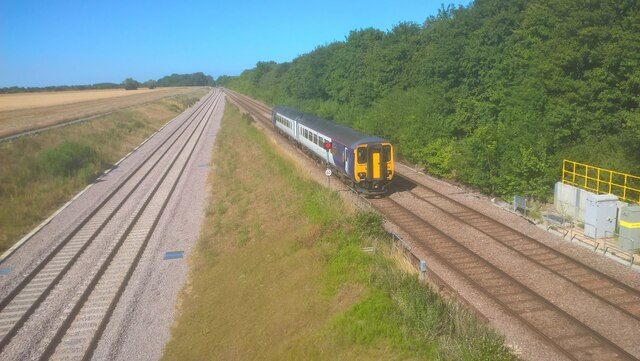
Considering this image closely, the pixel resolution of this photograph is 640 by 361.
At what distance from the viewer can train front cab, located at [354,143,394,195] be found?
854 inches

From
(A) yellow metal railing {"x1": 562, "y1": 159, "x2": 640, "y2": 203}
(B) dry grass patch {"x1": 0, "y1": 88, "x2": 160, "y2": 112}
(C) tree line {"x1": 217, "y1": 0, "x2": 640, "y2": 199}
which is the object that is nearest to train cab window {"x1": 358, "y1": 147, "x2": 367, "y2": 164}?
(C) tree line {"x1": 217, "y1": 0, "x2": 640, "y2": 199}

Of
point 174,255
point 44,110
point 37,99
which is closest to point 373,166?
point 174,255

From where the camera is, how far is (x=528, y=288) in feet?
40.7

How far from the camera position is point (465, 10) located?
3108 centimetres

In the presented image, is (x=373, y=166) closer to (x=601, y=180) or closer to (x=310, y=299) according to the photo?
(x=601, y=180)

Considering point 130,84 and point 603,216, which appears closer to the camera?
point 603,216

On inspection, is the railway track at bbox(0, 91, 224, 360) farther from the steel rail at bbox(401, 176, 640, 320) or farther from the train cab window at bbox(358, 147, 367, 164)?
the steel rail at bbox(401, 176, 640, 320)

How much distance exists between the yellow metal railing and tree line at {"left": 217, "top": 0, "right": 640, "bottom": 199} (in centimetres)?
33

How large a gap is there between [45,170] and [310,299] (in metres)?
24.0

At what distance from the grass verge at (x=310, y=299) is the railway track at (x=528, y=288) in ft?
6.34

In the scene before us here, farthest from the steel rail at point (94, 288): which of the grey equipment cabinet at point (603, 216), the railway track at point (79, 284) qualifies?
the grey equipment cabinet at point (603, 216)

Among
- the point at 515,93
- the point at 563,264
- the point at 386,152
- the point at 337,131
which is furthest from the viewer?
the point at 337,131

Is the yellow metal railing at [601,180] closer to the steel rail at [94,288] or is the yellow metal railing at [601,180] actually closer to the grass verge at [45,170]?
the steel rail at [94,288]

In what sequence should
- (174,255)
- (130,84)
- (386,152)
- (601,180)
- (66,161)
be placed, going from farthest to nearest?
1. (130,84)
2. (66,161)
3. (386,152)
4. (601,180)
5. (174,255)
